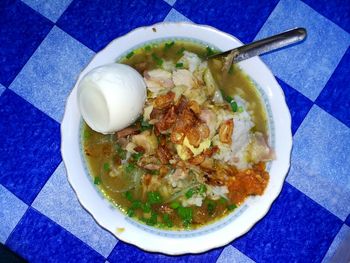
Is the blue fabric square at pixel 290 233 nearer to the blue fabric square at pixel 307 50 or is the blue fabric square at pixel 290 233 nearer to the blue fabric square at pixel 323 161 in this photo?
the blue fabric square at pixel 323 161

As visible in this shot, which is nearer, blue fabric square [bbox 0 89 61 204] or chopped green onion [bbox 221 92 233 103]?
Answer: chopped green onion [bbox 221 92 233 103]

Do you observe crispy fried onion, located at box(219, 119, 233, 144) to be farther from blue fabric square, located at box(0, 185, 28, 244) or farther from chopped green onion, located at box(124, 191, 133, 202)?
blue fabric square, located at box(0, 185, 28, 244)

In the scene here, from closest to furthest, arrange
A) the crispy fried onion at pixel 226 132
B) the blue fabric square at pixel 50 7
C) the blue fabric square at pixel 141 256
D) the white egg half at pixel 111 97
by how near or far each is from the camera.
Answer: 1. the white egg half at pixel 111 97
2. the crispy fried onion at pixel 226 132
3. the blue fabric square at pixel 141 256
4. the blue fabric square at pixel 50 7

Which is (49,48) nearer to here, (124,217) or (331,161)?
(124,217)

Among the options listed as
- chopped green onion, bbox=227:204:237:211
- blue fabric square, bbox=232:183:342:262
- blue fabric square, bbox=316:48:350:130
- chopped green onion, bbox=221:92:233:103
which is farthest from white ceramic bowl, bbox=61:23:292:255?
blue fabric square, bbox=316:48:350:130

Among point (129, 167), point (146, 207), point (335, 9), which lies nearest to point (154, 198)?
point (146, 207)

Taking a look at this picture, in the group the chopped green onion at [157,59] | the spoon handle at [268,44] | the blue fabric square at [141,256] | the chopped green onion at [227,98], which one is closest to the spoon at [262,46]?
the spoon handle at [268,44]
